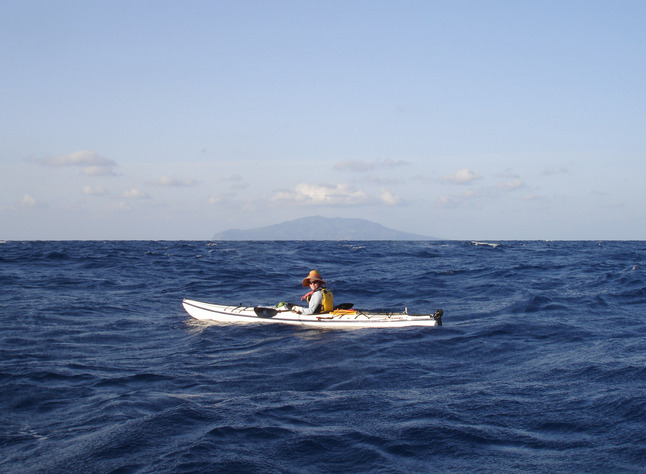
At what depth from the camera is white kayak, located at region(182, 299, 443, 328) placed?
1581cm

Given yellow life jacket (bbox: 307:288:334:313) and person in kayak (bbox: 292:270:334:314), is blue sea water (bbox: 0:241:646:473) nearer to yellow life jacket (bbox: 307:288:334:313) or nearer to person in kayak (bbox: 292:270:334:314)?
person in kayak (bbox: 292:270:334:314)

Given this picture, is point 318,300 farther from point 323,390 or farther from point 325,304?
point 323,390

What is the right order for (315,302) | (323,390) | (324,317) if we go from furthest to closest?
(315,302)
(324,317)
(323,390)

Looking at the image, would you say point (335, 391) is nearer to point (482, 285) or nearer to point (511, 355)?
point (511, 355)

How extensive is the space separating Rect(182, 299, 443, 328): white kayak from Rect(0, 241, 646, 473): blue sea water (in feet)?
1.09

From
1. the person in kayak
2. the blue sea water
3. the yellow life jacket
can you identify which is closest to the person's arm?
the person in kayak

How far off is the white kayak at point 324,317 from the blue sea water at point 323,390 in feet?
1.09

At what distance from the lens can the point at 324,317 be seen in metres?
16.2

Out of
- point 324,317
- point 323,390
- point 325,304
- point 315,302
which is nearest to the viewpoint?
point 323,390

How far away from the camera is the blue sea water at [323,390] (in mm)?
7070

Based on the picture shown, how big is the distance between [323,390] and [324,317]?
616 centimetres

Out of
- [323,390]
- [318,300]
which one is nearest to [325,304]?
[318,300]

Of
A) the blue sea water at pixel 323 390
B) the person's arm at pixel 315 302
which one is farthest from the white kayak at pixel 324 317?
the blue sea water at pixel 323 390

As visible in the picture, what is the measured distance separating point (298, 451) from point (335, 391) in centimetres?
286
